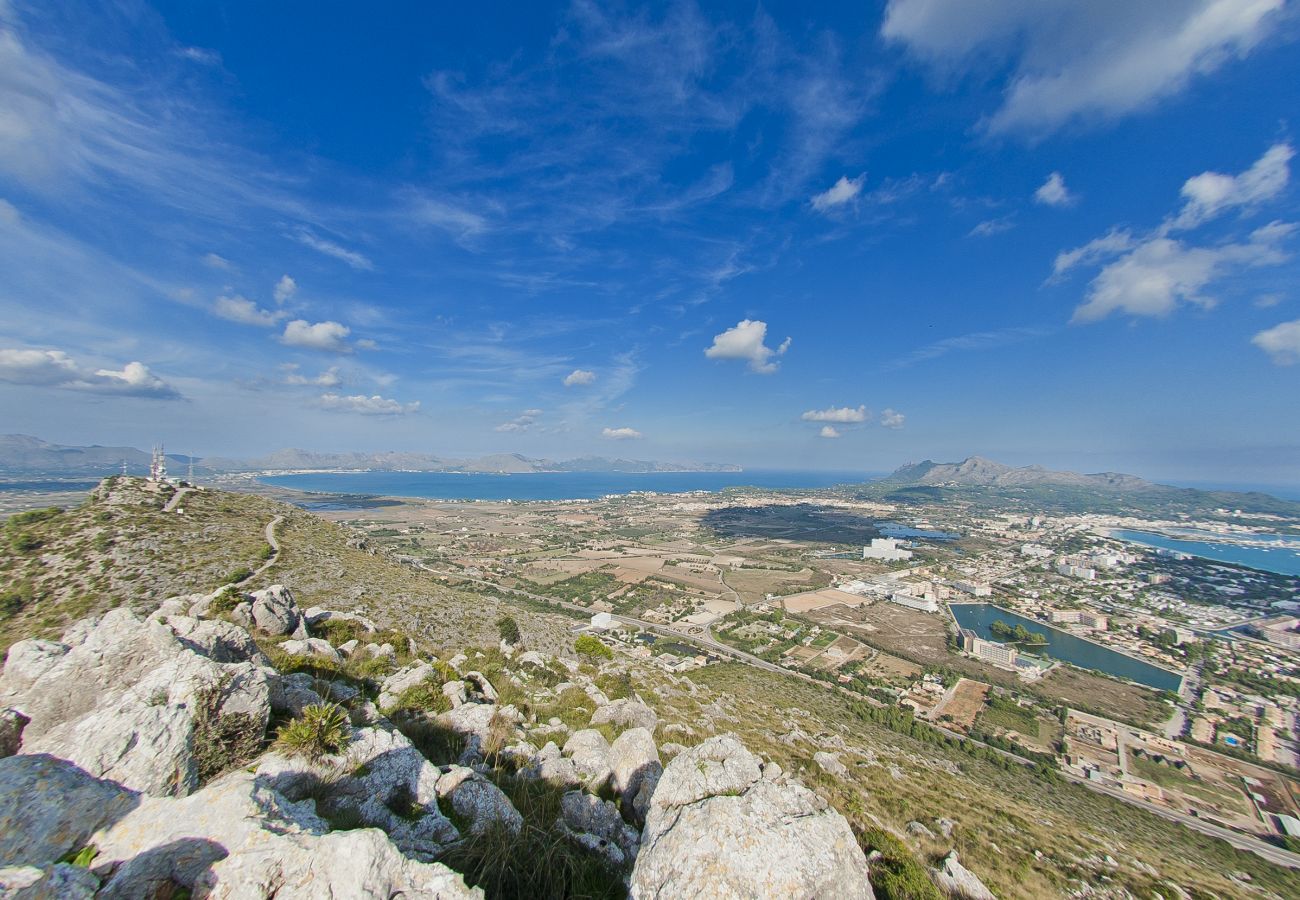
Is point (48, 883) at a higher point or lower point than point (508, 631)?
higher

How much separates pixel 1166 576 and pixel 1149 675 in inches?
3154

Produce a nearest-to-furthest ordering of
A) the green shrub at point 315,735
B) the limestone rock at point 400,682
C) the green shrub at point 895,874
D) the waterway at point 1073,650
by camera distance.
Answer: the green shrub at point 315,735 < the green shrub at point 895,874 < the limestone rock at point 400,682 < the waterway at point 1073,650

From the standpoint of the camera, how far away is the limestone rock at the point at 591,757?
10.5 m

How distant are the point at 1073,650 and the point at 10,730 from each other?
341ft

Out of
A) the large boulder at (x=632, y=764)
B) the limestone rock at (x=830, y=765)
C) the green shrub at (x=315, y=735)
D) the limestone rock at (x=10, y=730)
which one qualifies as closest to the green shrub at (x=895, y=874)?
the large boulder at (x=632, y=764)

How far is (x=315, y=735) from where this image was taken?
276 inches

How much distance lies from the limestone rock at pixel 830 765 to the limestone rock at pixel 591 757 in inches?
612

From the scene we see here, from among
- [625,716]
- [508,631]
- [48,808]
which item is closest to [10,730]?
[48,808]

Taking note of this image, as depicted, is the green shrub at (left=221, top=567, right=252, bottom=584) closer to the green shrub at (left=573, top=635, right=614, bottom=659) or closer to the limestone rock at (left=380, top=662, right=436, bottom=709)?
the green shrub at (left=573, top=635, right=614, bottom=659)

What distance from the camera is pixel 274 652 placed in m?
12.9

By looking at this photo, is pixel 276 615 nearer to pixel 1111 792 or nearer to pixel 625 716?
pixel 625 716

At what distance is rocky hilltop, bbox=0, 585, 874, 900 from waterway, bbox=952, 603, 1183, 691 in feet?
280

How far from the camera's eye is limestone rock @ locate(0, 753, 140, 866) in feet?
13.7

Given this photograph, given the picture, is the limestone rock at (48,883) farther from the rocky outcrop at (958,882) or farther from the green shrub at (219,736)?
the rocky outcrop at (958,882)
